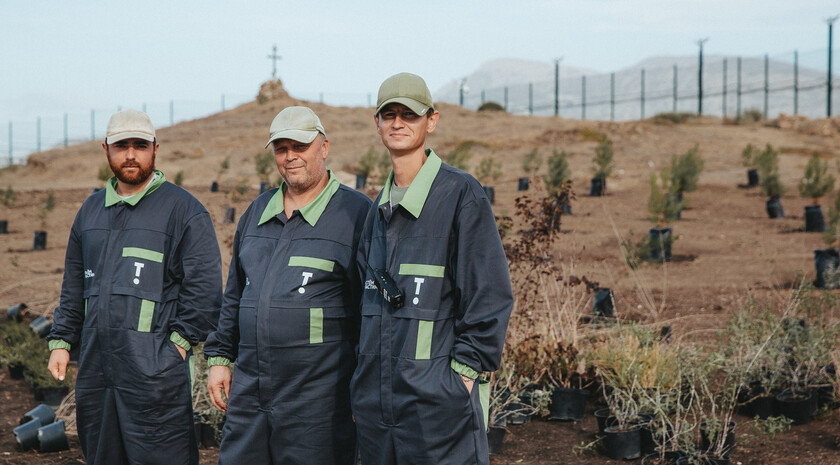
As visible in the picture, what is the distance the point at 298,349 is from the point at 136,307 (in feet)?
2.82

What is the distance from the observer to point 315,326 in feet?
9.77

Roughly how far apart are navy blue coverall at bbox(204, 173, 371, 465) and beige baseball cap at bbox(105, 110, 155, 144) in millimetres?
852

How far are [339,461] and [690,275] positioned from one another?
8775 mm

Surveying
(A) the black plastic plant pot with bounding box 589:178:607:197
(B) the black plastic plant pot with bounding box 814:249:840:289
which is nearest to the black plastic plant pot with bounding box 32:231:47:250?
(A) the black plastic plant pot with bounding box 589:178:607:197

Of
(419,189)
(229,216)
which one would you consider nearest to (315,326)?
(419,189)

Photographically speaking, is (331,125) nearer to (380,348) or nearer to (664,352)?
(664,352)

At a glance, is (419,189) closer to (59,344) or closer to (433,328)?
(433,328)

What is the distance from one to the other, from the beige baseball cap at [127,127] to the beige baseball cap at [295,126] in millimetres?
723

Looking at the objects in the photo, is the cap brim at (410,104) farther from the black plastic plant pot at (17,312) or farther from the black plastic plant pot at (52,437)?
the black plastic plant pot at (17,312)

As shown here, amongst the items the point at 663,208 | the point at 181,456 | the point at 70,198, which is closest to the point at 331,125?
the point at 70,198

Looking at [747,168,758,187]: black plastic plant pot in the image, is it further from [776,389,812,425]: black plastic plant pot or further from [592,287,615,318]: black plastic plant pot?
[776,389,812,425]: black plastic plant pot

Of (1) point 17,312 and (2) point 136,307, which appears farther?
(1) point 17,312

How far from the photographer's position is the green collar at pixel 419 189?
266 cm

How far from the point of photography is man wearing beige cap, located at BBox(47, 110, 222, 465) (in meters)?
3.35
